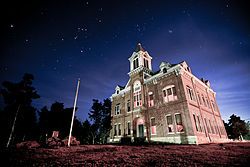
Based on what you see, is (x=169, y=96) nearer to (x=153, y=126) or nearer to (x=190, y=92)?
(x=190, y=92)

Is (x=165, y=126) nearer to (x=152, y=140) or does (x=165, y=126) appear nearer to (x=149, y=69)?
(x=152, y=140)

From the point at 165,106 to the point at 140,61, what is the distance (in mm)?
10694

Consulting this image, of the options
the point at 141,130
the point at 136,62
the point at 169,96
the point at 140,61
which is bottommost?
the point at 141,130

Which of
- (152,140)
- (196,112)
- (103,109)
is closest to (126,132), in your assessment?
(152,140)

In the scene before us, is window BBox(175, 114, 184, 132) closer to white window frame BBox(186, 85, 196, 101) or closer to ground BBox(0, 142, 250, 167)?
white window frame BBox(186, 85, 196, 101)

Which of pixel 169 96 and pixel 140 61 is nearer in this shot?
pixel 169 96

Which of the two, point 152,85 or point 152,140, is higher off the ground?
point 152,85

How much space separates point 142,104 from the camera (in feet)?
76.2

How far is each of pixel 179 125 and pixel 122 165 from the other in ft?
47.1

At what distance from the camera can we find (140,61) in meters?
26.8

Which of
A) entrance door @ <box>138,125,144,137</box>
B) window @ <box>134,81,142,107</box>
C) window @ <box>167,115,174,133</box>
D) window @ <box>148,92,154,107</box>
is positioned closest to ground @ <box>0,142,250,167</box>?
window @ <box>167,115,174,133</box>

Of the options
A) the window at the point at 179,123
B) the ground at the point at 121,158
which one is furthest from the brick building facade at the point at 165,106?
the ground at the point at 121,158

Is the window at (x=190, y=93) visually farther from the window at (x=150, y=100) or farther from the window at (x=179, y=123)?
the window at (x=150, y=100)

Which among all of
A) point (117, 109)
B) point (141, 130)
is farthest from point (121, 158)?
point (117, 109)
